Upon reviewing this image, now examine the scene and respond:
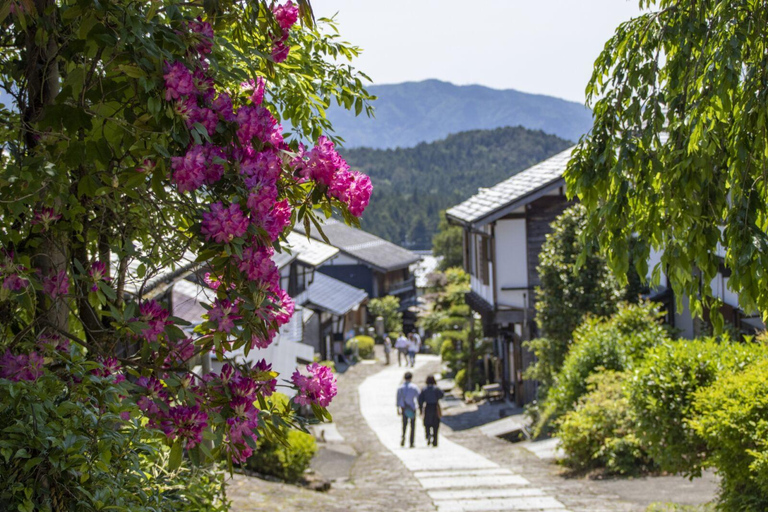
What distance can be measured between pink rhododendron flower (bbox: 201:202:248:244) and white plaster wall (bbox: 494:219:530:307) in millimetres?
18219

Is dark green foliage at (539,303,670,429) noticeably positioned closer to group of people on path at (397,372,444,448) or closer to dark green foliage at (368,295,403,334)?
group of people on path at (397,372,444,448)

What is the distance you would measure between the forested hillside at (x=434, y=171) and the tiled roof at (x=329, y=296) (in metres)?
65.2

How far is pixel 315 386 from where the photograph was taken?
10.1ft

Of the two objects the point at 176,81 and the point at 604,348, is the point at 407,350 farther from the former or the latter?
the point at 176,81

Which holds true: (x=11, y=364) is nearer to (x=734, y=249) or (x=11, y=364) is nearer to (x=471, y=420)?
(x=734, y=249)

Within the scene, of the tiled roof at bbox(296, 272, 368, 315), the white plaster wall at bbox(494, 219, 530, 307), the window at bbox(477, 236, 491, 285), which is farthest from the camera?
the tiled roof at bbox(296, 272, 368, 315)

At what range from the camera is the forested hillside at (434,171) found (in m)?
120

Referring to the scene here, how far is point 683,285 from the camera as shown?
479 cm

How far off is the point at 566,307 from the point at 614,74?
12013 millimetres

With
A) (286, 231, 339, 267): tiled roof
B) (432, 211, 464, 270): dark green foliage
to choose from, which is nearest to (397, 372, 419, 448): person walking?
(286, 231, 339, 267): tiled roof

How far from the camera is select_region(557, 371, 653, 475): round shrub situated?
451 inches

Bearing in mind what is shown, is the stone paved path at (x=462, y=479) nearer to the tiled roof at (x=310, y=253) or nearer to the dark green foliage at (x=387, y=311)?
the tiled roof at (x=310, y=253)

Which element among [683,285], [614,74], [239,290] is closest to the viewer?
[239,290]

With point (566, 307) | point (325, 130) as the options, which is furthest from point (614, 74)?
point (566, 307)
